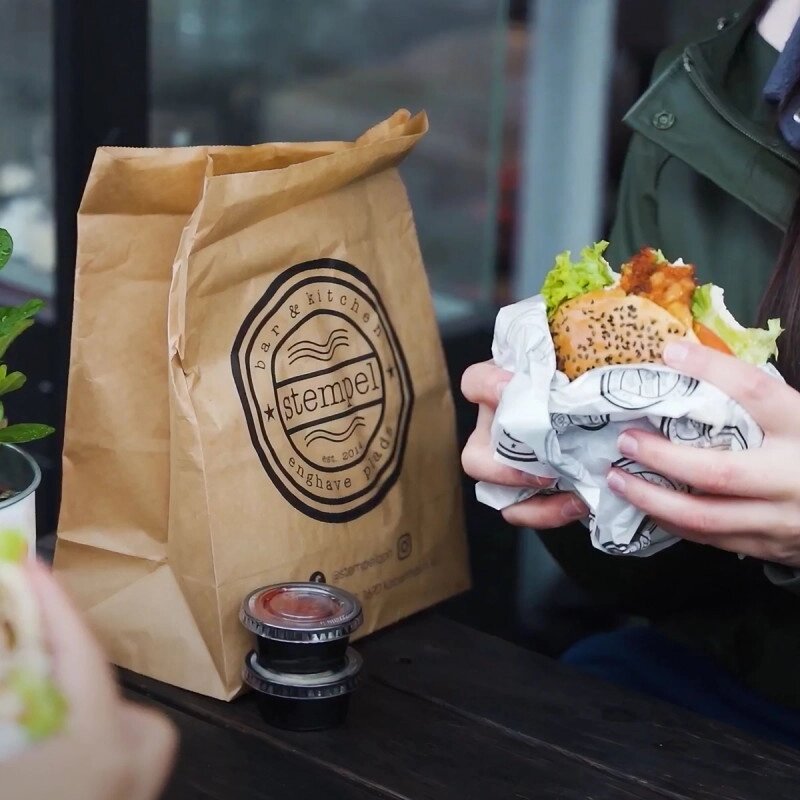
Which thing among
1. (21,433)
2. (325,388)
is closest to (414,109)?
(325,388)

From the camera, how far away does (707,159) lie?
1.23 meters

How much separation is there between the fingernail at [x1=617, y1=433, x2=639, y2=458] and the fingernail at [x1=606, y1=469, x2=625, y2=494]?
3cm

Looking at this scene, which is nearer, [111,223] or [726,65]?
[111,223]

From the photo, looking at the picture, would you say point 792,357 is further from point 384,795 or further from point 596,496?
point 384,795

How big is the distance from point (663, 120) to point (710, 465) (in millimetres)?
485

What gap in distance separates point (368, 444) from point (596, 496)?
0.80ft

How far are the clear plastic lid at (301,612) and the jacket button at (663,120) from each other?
2.05ft

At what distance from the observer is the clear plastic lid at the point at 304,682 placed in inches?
36.4

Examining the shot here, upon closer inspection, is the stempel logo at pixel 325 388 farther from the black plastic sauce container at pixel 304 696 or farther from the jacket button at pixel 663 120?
the jacket button at pixel 663 120

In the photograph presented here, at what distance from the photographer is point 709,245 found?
136 centimetres

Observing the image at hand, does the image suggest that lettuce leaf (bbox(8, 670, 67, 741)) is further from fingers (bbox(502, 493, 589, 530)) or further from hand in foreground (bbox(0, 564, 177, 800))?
fingers (bbox(502, 493, 589, 530))

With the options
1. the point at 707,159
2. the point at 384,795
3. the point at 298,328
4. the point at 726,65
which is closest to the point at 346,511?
the point at 298,328

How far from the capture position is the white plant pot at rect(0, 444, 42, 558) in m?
0.84

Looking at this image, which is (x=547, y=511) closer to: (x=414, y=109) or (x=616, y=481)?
(x=616, y=481)
